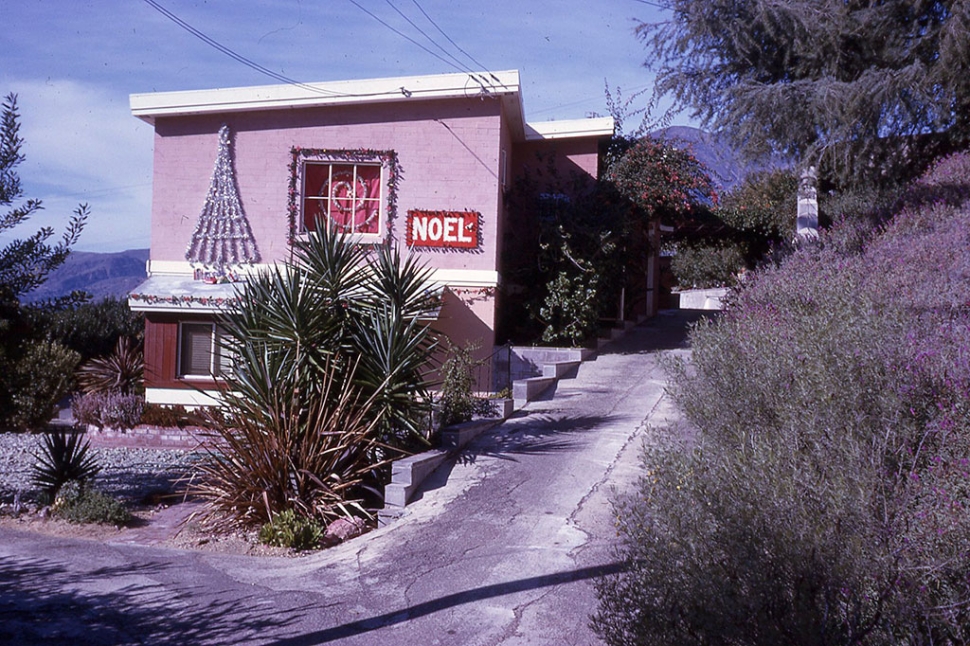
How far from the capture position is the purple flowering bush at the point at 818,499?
342 centimetres

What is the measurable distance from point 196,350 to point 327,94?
521cm

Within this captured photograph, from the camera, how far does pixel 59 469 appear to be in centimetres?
1051

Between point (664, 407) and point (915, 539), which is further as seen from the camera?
point (664, 407)

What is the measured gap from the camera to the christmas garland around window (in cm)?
1488

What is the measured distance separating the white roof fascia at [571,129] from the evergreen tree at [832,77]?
3.98 feet

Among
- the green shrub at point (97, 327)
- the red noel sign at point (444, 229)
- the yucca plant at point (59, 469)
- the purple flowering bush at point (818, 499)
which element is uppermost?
the red noel sign at point (444, 229)

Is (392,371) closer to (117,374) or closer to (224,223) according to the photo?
(224,223)

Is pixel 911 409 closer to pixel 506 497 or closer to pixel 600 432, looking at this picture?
pixel 506 497


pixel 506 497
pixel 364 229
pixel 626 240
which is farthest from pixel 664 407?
pixel 364 229

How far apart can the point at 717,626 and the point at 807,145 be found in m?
13.7

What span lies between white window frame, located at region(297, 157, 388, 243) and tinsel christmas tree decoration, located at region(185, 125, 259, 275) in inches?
41.4

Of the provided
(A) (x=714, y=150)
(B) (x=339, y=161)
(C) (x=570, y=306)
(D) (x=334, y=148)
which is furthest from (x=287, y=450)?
(A) (x=714, y=150)

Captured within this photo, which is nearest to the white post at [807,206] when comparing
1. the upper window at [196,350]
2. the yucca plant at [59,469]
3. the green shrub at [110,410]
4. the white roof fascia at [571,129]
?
the white roof fascia at [571,129]

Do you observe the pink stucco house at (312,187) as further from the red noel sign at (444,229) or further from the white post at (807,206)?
the white post at (807,206)
